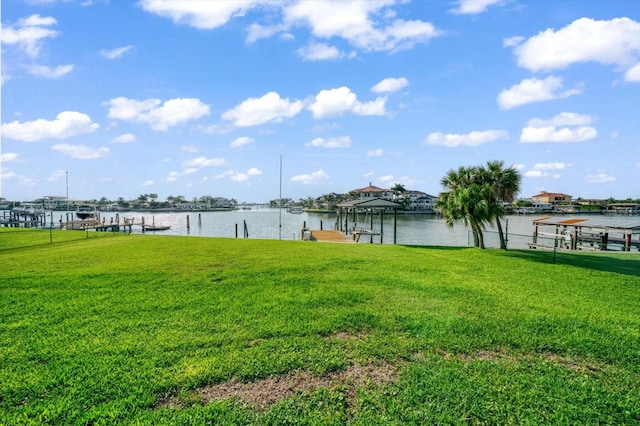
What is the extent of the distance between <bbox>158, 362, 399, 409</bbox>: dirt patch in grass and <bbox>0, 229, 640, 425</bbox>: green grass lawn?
0.02m

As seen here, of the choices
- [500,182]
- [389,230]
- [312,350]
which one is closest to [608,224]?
[500,182]

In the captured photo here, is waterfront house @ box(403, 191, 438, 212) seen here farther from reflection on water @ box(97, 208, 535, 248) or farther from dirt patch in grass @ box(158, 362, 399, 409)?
dirt patch in grass @ box(158, 362, 399, 409)

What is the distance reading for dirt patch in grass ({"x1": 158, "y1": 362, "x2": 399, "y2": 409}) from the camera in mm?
3215

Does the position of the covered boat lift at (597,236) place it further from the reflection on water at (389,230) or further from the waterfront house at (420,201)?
the waterfront house at (420,201)

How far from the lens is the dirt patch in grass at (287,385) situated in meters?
3.21

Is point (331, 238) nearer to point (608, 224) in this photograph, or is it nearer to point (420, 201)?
point (608, 224)

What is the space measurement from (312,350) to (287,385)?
76 cm

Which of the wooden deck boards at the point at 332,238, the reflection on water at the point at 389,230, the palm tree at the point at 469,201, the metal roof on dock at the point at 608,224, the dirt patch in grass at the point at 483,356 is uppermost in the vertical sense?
the palm tree at the point at 469,201

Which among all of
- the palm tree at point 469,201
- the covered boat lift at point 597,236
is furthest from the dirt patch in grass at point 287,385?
the covered boat lift at point 597,236

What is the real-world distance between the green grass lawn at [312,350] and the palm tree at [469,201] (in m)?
7.03

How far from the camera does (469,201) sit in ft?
48.4

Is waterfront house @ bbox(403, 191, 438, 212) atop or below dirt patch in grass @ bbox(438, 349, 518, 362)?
atop

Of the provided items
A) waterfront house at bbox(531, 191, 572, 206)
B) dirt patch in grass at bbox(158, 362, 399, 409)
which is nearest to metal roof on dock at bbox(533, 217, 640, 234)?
dirt patch in grass at bbox(158, 362, 399, 409)

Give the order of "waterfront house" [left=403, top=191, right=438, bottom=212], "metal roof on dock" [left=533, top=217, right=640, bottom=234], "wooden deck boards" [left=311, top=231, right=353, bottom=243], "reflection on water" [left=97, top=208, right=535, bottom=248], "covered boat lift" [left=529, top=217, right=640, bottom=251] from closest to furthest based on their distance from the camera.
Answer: "metal roof on dock" [left=533, top=217, right=640, bottom=234]
"covered boat lift" [left=529, top=217, right=640, bottom=251]
"wooden deck boards" [left=311, top=231, right=353, bottom=243]
"reflection on water" [left=97, top=208, right=535, bottom=248]
"waterfront house" [left=403, top=191, right=438, bottom=212]
